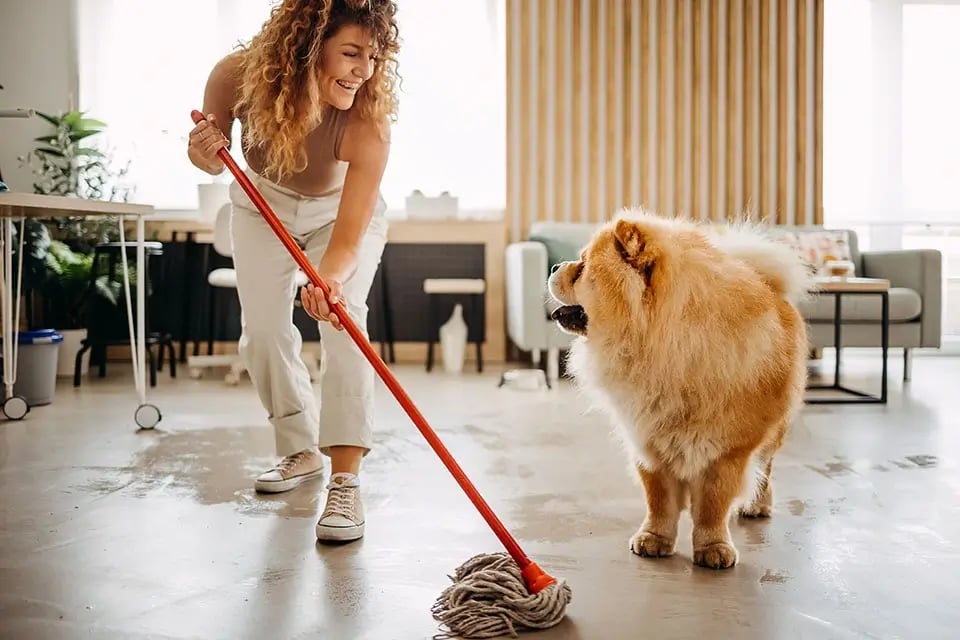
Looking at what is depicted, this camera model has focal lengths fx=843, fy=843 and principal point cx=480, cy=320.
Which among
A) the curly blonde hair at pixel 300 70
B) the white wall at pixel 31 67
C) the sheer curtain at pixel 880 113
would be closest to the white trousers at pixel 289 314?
the curly blonde hair at pixel 300 70

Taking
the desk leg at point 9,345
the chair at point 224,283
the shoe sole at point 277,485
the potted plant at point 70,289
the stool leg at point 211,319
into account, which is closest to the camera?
the shoe sole at point 277,485

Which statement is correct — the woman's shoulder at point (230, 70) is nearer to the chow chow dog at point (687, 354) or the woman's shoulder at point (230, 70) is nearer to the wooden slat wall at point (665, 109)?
the chow chow dog at point (687, 354)

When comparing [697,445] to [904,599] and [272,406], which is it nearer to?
[904,599]

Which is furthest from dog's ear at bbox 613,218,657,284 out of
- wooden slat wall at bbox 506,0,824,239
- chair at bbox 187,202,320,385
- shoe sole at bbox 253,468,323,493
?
wooden slat wall at bbox 506,0,824,239

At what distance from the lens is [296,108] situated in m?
1.81

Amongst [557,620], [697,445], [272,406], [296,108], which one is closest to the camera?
[557,620]

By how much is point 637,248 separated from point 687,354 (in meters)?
0.21

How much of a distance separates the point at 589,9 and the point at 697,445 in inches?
186

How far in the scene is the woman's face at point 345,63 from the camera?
5.73 ft

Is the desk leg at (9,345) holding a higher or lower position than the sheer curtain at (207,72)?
lower

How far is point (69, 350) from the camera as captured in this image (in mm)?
4559

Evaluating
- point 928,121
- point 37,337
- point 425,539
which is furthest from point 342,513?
point 928,121

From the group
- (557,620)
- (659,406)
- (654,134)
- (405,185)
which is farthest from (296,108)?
(654,134)

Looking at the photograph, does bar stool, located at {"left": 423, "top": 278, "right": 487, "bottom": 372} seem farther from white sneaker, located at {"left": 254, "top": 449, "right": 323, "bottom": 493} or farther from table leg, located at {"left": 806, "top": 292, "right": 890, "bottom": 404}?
white sneaker, located at {"left": 254, "top": 449, "right": 323, "bottom": 493}
